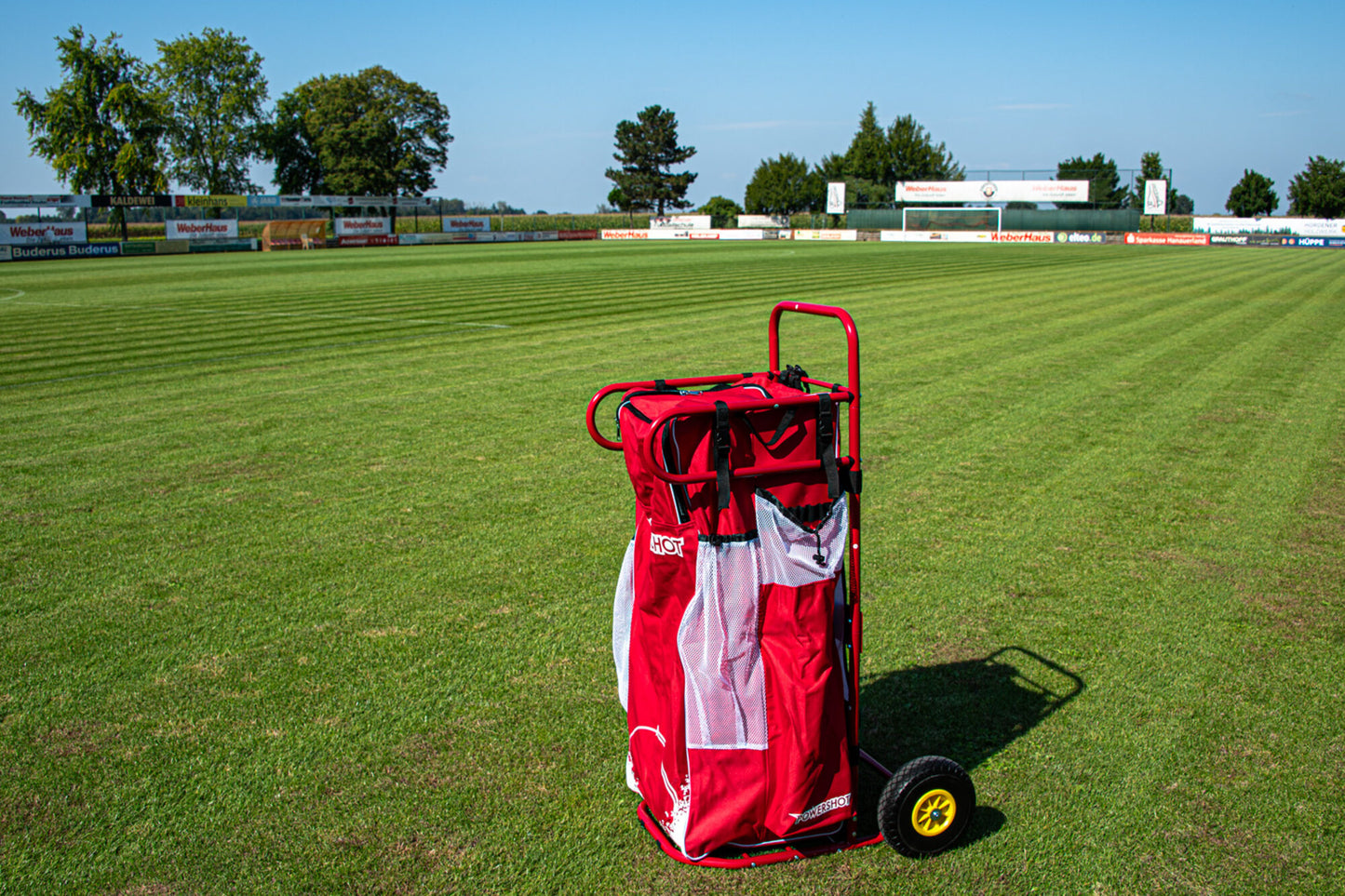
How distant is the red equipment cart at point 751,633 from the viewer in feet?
9.04

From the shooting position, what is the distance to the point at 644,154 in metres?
123

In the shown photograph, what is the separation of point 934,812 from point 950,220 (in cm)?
7836

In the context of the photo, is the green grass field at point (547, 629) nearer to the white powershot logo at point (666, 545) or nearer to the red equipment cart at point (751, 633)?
the red equipment cart at point (751, 633)

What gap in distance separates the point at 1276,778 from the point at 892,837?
58.1 inches

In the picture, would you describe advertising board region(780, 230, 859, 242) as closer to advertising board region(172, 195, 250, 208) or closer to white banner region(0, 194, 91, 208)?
advertising board region(172, 195, 250, 208)

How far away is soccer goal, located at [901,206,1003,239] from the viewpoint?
7462 cm

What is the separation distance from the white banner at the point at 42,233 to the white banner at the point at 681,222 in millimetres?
41670

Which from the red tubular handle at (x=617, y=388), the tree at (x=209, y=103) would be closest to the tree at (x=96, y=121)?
the tree at (x=209, y=103)

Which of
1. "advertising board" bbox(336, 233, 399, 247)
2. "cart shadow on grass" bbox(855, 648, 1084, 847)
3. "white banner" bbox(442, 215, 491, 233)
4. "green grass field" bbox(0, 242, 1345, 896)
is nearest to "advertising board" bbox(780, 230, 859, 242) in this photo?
"white banner" bbox(442, 215, 491, 233)

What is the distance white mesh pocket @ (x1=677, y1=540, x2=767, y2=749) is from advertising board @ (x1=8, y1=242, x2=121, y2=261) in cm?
5136

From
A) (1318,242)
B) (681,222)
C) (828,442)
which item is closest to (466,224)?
(681,222)

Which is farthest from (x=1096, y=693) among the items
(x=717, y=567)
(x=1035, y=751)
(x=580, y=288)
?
(x=580, y=288)

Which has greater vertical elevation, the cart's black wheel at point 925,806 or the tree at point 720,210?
the tree at point 720,210

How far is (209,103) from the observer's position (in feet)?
278
